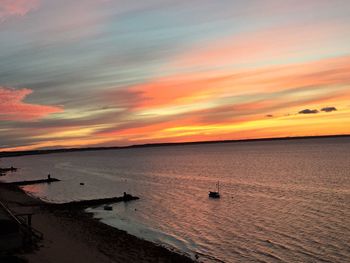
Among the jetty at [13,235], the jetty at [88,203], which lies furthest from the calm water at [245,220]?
the jetty at [13,235]

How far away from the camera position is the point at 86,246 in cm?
2805

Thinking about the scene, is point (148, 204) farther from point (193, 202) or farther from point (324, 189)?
point (324, 189)

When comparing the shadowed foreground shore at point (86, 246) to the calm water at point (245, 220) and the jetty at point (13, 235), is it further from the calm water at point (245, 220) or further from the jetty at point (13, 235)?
the calm water at point (245, 220)

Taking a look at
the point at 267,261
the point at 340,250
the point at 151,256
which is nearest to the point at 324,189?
the point at 340,250

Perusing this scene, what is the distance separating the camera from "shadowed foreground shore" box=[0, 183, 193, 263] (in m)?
23.6

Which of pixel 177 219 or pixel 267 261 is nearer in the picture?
pixel 267 261

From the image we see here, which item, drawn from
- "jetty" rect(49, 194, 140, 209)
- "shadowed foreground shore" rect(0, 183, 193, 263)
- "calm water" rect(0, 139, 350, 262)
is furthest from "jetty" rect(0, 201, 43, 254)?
"jetty" rect(49, 194, 140, 209)

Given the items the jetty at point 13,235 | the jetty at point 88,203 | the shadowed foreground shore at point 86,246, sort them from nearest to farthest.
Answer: the jetty at point 13,235, the shadowed foreground shore at point 86,246, the jetty at point 88,203

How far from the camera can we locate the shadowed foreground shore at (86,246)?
928 inches

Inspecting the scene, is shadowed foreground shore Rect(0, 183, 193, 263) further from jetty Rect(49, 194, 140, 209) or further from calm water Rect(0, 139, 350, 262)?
Result: jetty Rect(49, 194, 140, 209)

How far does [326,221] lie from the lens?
41.8m

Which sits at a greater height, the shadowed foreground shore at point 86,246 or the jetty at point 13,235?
the jetty at point 13,235

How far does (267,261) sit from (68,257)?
47.0ft

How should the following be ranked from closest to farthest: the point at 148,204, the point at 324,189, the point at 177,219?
the point at 177,219
the point at 148,204
the point at 324,189
